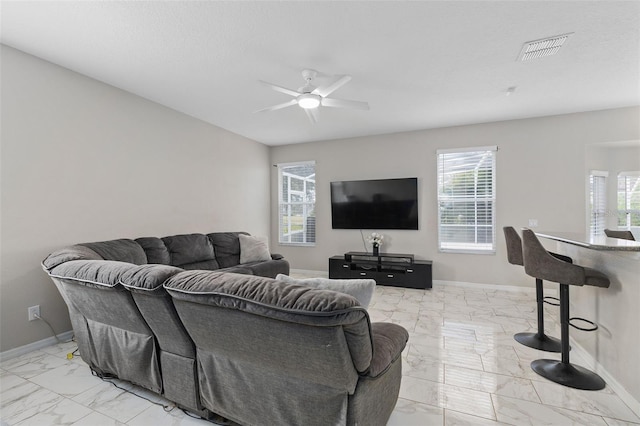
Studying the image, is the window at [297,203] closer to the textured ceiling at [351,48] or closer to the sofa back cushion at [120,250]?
the textured ceiling at [351,48]

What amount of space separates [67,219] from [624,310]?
4734mm

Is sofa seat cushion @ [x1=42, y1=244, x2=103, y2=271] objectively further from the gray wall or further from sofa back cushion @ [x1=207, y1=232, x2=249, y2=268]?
the gray wall

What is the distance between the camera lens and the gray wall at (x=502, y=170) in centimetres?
435

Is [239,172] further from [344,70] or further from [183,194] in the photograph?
[344,70]

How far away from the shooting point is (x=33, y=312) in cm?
276

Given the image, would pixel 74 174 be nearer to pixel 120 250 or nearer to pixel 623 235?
pixel 120 250

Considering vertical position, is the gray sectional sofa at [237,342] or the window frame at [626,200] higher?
the window frame at [626,200]

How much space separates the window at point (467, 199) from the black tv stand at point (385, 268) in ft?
2.14

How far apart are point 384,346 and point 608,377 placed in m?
1.95

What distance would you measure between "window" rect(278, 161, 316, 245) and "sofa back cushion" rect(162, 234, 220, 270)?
2260 mm

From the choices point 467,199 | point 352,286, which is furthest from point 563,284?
point 467,199

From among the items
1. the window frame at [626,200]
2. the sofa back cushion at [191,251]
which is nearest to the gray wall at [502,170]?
the window frame at [626,200]

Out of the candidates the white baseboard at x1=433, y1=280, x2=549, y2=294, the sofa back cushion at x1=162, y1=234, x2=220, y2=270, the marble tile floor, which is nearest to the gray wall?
the white baseboard at x1=433, y1=280, x2=549, y2=294

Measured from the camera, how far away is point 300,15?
7.29ft
